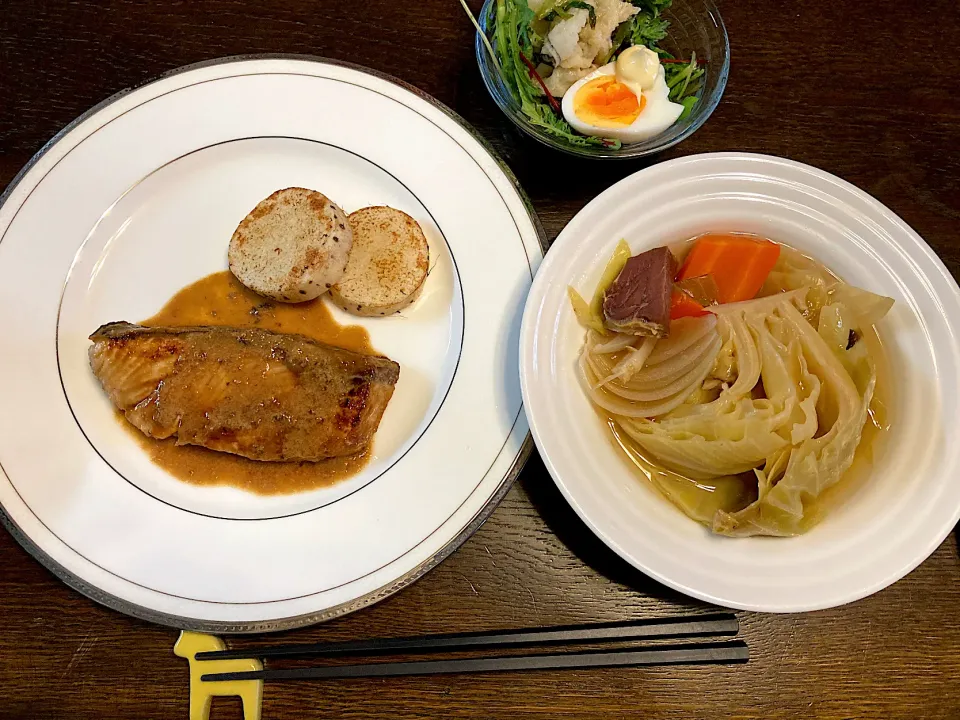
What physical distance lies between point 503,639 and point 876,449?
5.12 feet

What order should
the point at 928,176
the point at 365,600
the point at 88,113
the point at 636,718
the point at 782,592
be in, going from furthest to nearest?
the point at 928,176, the point at 88,113, the point at 636,718, the point at 365,600, the point at 782,592

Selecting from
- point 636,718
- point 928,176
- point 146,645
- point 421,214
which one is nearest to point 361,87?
point 421,214

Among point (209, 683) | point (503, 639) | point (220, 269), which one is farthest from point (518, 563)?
point (220, 269)

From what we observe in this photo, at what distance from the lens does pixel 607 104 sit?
2.32 meters

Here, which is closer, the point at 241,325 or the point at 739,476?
the point at 739,476

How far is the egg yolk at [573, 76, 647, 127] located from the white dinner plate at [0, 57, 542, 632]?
409 millimetres

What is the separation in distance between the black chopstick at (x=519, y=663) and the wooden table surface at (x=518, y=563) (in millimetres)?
113

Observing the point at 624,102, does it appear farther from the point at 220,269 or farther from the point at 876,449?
the point at 220,269

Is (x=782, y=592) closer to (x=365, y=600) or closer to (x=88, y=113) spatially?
(x=365, y=600)

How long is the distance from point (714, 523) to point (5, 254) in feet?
9.61

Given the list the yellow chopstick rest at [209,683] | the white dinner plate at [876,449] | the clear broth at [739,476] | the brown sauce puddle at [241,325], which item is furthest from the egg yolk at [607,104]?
the yellow chopstick rest at [209,683]

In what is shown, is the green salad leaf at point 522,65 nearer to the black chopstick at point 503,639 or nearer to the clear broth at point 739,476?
the clear broth at point 739,476

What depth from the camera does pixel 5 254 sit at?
7.68ft

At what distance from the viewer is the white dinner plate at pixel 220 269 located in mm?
2137
